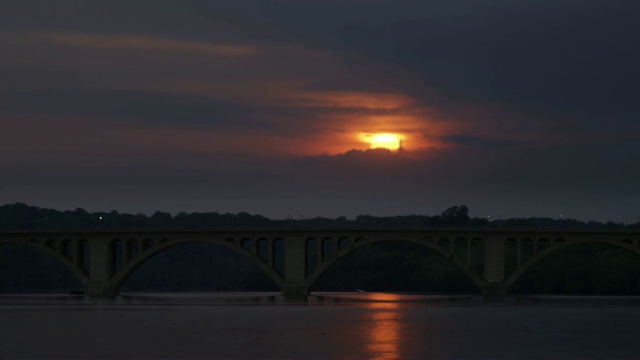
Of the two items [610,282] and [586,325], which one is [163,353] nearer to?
[586,325]

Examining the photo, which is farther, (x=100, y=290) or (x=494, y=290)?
(x=100, y=290)

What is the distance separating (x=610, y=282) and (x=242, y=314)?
73.2 metres

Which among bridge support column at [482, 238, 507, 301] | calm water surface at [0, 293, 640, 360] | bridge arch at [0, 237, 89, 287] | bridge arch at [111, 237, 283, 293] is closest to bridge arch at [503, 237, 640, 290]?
bridge support column at [482, 238, 507, 301]

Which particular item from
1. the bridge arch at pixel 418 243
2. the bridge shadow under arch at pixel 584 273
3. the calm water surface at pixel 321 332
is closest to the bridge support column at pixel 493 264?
the bridge arch at pixel 418 243

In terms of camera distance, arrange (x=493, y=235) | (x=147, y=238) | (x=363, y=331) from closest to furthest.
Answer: (x=363, y=331) → (x=493, y=235) → (x=147, y=238)

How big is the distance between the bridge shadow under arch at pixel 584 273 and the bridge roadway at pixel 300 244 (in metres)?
27.9

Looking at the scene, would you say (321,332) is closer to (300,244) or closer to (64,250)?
(300,244)

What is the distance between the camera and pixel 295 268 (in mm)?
144750

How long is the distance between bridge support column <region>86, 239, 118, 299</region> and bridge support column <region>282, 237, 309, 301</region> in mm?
20660

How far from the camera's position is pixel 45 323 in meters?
99.8

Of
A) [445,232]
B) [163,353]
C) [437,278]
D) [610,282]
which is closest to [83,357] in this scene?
[163,353]

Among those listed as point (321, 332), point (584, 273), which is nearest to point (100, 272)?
point (584, 273)

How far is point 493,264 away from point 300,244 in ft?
68.6

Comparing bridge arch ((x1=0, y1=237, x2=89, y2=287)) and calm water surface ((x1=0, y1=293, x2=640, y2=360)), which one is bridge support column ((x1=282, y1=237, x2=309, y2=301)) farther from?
bridge arch ((x1=0, y1=237, x2=89, y2=287))
